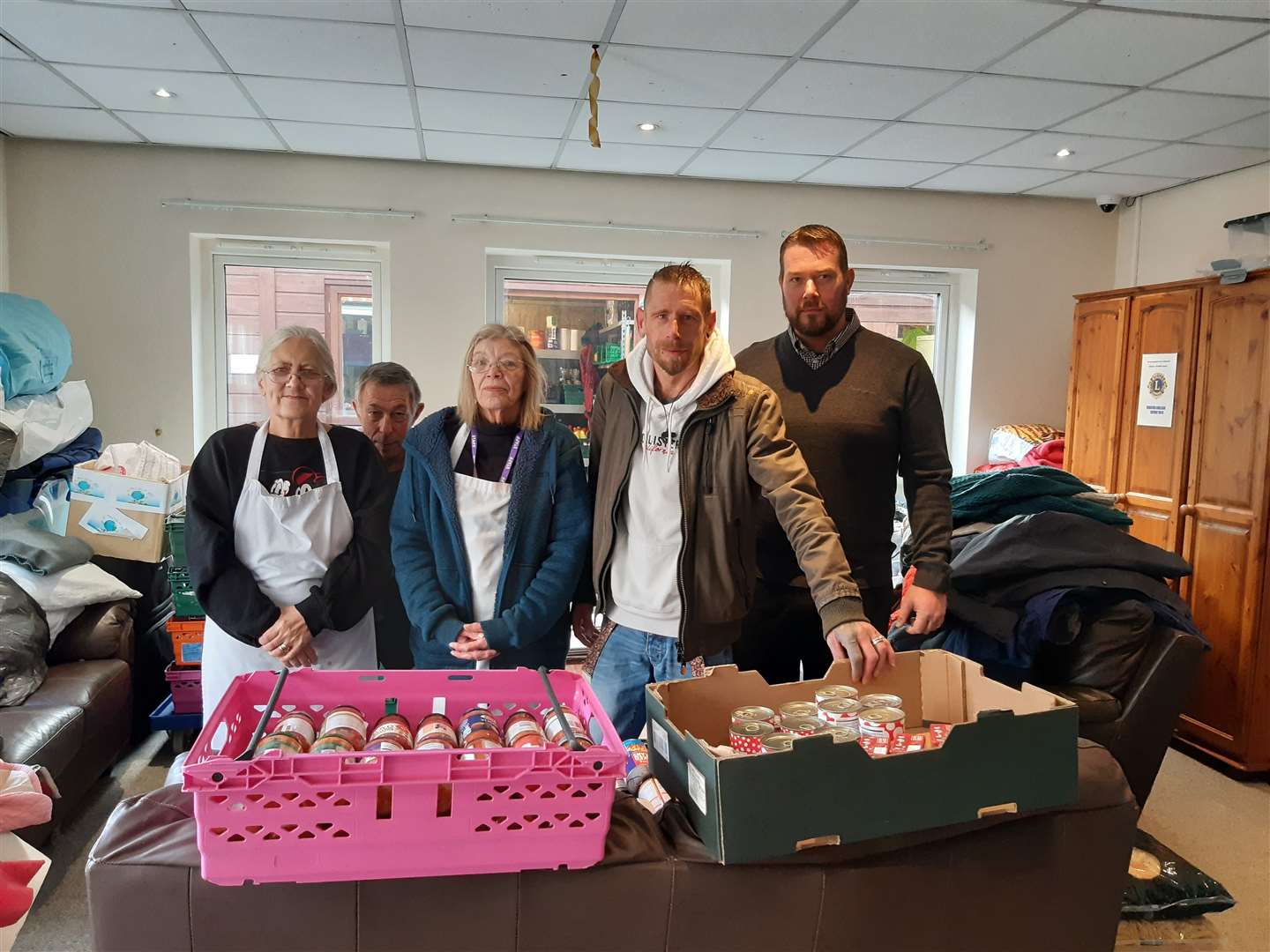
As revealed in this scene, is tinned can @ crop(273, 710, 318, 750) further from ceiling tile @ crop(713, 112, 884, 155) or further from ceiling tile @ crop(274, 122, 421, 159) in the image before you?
ceiling tile @ crop(274, 122, 421, 159)

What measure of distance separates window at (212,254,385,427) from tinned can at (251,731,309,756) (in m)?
3.35

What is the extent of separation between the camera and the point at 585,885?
1.09 metres

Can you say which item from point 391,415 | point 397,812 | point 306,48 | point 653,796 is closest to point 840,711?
point 653,796

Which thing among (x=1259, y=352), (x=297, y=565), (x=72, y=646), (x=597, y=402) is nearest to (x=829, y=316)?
(x=597, y=402)

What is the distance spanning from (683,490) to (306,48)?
211cm

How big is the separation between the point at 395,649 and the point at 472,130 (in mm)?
2298

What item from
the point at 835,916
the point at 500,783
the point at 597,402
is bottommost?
the point at 835,916

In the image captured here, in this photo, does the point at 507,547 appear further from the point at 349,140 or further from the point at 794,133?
the point at 349,140

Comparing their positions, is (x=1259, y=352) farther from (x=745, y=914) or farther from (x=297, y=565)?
(x=297, y=565)

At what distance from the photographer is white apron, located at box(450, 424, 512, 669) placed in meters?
1.76

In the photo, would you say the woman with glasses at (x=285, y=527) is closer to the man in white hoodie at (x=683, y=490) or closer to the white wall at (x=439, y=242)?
the man in white hoodie at (x=683, y=490)

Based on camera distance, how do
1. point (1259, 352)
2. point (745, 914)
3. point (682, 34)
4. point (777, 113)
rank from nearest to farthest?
point (745, 914), point (682, 34), point (1259, 352), point (777, 113)

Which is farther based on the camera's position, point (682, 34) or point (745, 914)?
point (682, 34)

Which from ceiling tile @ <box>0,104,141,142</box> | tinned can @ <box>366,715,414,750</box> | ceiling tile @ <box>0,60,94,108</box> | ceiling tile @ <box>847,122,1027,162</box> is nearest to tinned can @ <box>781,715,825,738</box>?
tinned can @ <box>366,715,414,750</box>
